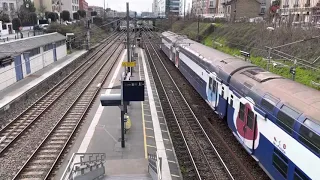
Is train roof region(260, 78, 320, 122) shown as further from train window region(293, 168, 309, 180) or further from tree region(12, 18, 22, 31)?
tree region(12, 18, 22, 31)

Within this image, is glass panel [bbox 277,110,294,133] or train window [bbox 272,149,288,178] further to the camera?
train window [bbox 272,149,288,178]

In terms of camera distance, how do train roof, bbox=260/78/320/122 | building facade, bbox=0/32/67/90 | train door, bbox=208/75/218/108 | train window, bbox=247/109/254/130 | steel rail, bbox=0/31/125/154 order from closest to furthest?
train roof, bbox=260/78/320/122, train window, bbox=247/109/254/130, steel rail, bbox=0/31/125/154, train door, bbox=208/75/218/108, building facade, bbox=0/32/67/90

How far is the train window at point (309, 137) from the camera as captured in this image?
782cm

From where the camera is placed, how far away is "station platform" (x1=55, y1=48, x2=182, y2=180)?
11.6 metres

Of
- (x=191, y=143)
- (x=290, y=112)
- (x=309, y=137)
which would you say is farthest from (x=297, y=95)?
(x=191, y=143)

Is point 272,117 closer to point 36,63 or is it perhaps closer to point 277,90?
point 277,90

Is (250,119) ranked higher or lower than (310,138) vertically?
lower

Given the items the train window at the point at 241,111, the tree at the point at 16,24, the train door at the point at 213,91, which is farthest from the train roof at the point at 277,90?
the tree at the point at 16,24

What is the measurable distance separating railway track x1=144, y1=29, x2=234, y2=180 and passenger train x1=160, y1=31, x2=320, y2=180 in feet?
4.82

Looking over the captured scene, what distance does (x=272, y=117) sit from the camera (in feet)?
33.6

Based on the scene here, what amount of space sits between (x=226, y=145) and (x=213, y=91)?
4.16 metres

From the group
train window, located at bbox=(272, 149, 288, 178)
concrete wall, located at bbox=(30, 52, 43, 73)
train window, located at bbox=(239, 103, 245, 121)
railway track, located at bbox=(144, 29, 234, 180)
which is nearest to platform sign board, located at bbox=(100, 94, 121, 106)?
railway track, located at bbox=(144, 29, 234, 180)

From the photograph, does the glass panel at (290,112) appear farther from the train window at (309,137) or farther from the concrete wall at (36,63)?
the concrete wall at (36,63)

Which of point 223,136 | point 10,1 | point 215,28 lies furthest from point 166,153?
point 10,1
